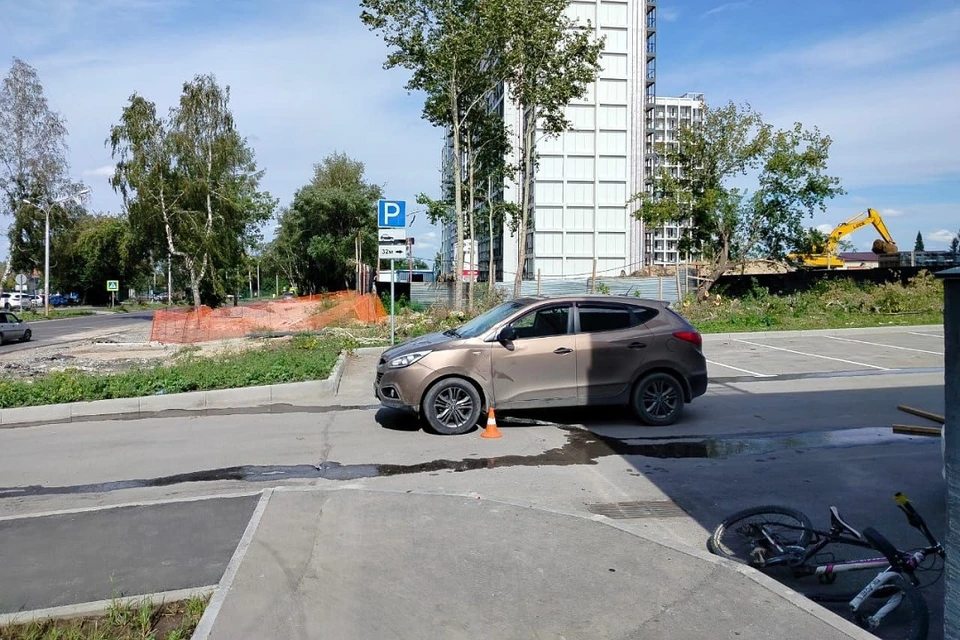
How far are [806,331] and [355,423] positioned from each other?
15.7 m

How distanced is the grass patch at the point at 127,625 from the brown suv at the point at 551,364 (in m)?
4.93

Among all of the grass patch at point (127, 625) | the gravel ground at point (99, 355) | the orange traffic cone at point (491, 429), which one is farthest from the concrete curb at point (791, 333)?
the grass patch at point (127, 625)

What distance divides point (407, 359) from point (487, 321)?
1244mm

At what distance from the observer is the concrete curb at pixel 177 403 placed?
1089 centimetres

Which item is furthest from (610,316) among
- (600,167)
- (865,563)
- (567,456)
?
(600,167)

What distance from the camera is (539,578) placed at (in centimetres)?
439

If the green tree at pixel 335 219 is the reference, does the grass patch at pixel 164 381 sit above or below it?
below

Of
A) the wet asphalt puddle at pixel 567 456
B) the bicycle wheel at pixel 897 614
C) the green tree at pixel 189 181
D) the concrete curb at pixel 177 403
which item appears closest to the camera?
the bicycle wheel at pixel 897 614

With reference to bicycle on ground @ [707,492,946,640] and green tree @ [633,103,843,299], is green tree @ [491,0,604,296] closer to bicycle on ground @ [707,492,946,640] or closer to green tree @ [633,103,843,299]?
green tree @ [633,103,843,299]

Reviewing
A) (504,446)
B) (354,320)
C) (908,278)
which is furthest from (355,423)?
(908,278)

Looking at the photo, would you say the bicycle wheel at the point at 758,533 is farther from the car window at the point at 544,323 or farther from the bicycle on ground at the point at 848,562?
the car window at the point at 544,323

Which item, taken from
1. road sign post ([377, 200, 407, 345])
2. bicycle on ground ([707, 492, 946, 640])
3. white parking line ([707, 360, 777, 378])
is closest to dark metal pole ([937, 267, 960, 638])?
bicycle on ground ([707, 492, 946, 640])

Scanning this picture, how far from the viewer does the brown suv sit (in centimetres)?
889

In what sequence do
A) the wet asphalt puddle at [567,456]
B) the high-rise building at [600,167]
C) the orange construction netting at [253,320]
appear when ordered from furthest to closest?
the high-rise building at [600,167], the orange construction netting at [253,320], the wet asphalt puddle at [567,456]
